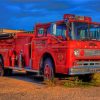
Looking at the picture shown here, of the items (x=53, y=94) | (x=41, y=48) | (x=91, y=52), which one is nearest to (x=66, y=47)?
(x=91, y=52)

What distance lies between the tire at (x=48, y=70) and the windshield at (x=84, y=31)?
1665 mm

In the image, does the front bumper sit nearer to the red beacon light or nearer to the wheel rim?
the wheel rim

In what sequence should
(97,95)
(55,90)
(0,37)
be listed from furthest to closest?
(0,37)
(55,90)
(97,95)

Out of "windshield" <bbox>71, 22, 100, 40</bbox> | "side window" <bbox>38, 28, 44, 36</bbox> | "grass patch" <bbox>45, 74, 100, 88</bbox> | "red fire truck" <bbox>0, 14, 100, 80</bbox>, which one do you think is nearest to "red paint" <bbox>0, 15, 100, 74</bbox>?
"red fire truck" <bbox>0, 14, 100, 80</bbox>

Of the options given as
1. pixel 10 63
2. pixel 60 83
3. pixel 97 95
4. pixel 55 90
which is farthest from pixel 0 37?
pixel 97 95

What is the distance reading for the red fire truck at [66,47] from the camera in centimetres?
1560

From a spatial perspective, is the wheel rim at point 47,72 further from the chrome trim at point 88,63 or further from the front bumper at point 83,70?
the chrome trim at point 88,63

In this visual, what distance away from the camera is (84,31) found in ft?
54.2

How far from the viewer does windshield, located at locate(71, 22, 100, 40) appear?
16.0 m

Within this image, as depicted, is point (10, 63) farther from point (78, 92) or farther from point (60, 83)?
point (78, 92)

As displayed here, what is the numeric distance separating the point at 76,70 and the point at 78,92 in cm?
224

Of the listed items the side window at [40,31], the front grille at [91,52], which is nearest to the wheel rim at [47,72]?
the side window at [40,31]

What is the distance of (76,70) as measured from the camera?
15.6 meters

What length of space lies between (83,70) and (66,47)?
1.19m
